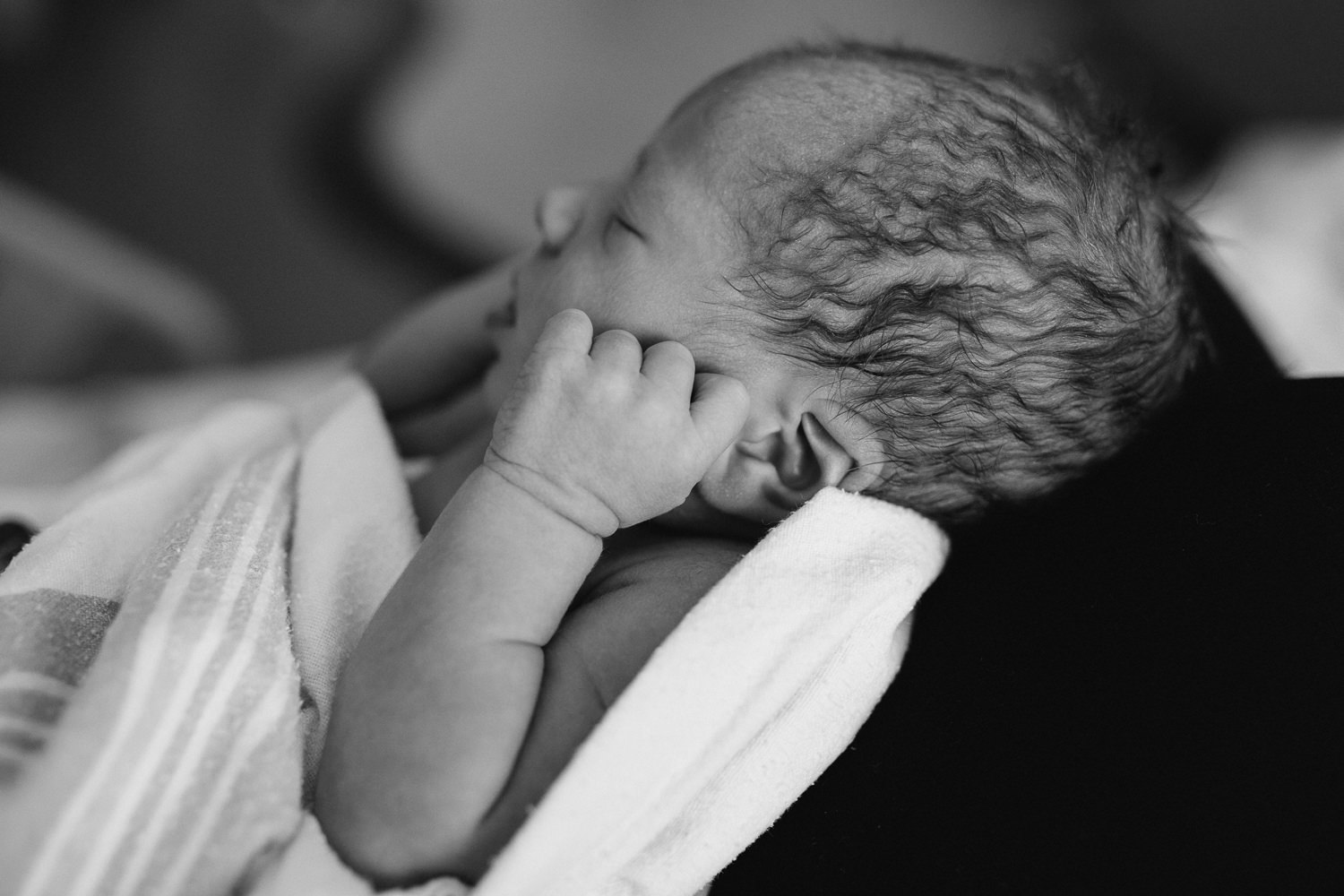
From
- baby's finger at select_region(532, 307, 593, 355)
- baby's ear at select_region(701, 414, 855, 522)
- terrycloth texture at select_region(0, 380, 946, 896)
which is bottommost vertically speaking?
terrycloth texture at select_region(0, 380, 946, 896)

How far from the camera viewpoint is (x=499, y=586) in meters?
0.65

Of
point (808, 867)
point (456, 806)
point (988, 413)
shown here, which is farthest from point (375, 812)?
point (988, 413)

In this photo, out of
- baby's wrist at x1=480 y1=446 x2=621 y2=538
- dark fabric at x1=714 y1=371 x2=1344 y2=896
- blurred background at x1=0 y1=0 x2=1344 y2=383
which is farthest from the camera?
blurred background at x1=0 y1=0 x2=1344 y2=383

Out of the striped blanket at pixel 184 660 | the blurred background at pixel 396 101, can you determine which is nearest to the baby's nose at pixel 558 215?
the striped blanket at pixel 184 660

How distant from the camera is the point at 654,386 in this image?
0.70 meters

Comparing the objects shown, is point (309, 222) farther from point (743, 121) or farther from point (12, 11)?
point (743, 121)

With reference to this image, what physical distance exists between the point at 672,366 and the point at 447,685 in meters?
0.27

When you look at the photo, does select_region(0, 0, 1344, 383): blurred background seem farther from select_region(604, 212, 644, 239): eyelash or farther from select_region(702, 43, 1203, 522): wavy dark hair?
select_region(604, 212, 644, 239): eyelash

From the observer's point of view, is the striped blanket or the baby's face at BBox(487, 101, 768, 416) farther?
the baby's face at BBox(487, 101, 768, 416)

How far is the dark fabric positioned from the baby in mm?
111

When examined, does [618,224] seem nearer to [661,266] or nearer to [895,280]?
[661,266]

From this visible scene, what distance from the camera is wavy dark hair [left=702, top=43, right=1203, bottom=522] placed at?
28.1 inches

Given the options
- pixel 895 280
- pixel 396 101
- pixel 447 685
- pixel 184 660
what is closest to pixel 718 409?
pixel 895 280

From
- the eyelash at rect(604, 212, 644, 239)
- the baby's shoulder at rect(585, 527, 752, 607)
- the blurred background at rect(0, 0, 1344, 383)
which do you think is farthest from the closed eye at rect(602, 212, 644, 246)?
the blurred background at rect(0, 0, 1344, 383)
